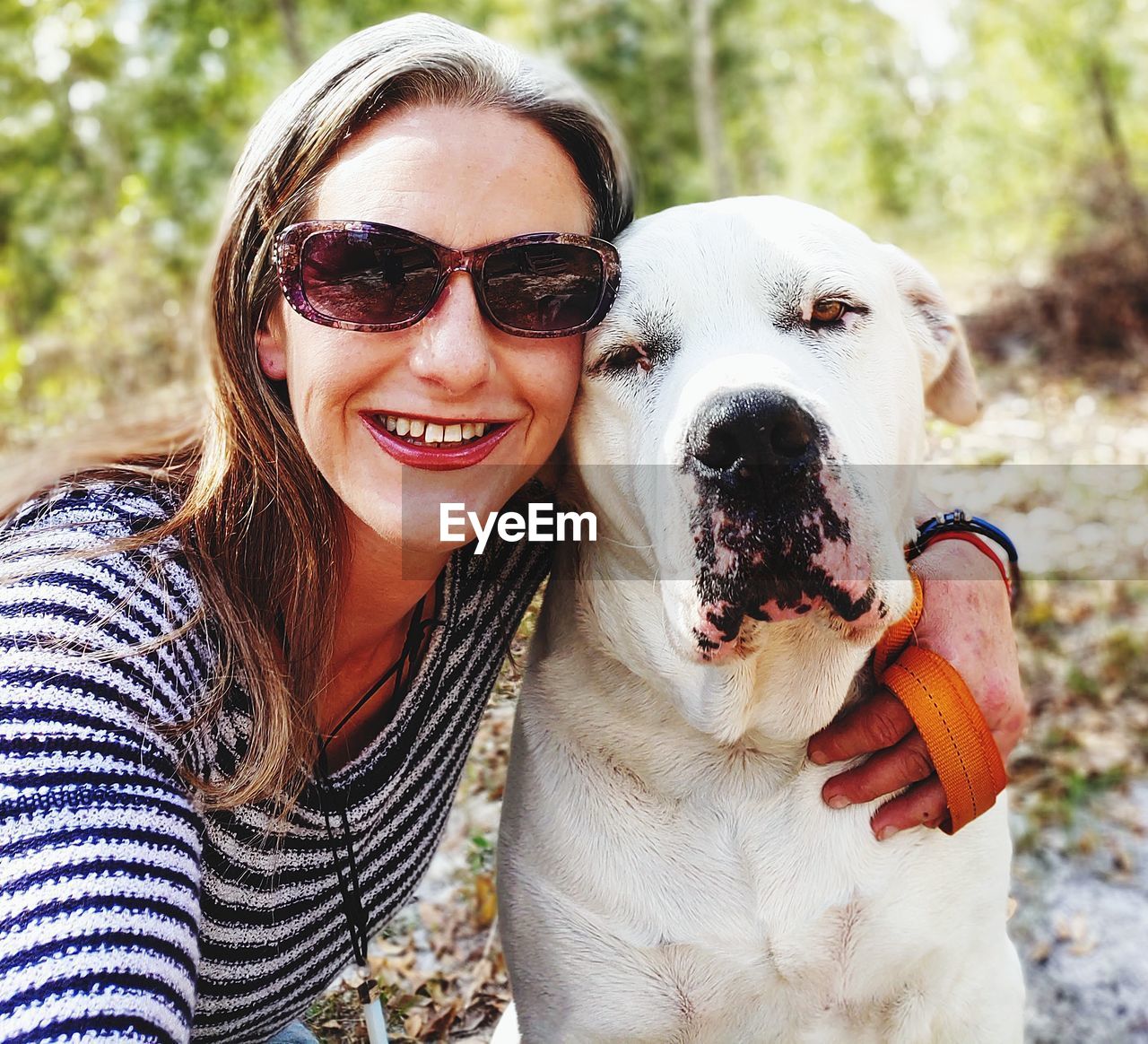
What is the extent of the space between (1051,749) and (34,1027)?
3476 millimetres

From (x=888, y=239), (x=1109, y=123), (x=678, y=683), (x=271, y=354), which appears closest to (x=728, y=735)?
(x=678, y=683)

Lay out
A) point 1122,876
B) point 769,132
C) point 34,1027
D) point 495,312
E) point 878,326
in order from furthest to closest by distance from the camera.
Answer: point 769,132 < point 1122,876 < point 878,326 < point 495,312 < point 34,1027

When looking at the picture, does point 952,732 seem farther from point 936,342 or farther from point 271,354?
point 271,354

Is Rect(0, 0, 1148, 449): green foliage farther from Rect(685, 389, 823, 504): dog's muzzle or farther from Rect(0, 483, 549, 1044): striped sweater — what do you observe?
Rect(685, 389, 823, 504): dog's muzzle

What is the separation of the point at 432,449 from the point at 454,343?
18 cm

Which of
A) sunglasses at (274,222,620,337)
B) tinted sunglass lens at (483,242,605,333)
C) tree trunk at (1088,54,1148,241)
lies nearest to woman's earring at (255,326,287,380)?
sunglasses at (274,222,620,337)

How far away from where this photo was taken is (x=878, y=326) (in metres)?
1.88

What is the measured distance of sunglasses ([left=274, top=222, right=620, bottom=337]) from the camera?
1.63 m

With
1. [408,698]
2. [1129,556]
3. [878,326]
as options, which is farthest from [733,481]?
[1129,556]

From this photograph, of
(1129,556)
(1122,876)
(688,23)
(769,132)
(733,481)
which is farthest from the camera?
(769,132)

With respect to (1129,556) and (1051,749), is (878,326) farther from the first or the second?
(1129,556)

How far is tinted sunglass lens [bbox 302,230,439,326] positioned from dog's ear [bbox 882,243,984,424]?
0.96 metres

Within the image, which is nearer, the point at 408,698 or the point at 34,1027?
the point at 34,1027

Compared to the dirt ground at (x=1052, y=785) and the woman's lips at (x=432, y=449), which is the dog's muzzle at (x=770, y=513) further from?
the dirt ground at (x=1052, y=785)
